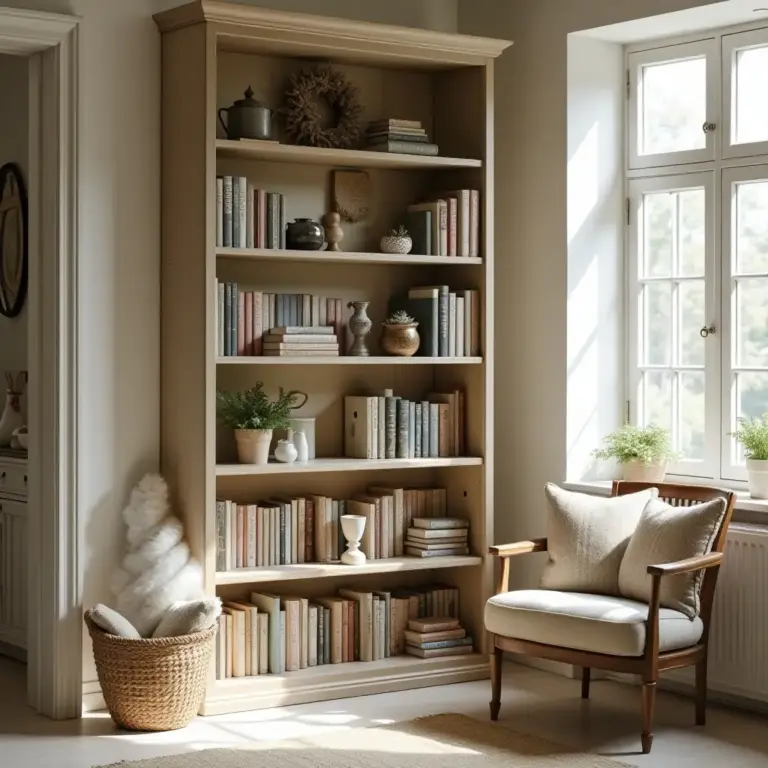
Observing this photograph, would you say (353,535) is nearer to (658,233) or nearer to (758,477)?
(758,477)

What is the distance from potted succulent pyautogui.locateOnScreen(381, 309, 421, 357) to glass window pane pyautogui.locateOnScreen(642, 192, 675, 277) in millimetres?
1026

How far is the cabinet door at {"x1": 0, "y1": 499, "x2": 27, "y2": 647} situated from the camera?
5.59m

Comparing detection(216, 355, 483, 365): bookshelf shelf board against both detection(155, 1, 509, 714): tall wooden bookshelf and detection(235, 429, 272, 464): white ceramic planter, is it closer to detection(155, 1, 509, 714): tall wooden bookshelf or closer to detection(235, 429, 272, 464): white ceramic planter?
detection(155, 1, 509, 714): tall wooden bookshelf

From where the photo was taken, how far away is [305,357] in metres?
5.01

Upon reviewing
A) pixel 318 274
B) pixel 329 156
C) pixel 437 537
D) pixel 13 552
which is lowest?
pixel 13 552

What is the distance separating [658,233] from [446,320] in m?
0.95

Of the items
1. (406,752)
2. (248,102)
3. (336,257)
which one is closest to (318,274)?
(336,257)

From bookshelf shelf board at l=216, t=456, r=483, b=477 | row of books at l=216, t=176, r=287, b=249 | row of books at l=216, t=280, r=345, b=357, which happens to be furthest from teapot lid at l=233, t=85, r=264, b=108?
bookshelf shelf board at l=216, t=456, r=483, b=477

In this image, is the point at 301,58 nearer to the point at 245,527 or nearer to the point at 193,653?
the point at 245,527

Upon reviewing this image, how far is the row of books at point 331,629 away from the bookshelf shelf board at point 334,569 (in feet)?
0.36

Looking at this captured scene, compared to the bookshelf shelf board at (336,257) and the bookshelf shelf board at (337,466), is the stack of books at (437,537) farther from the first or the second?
the bookshelf shelf board at (336,257)

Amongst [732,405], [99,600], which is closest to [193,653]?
[99,600]

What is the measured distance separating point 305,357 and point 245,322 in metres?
0.26

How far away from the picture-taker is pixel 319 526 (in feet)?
17.1
